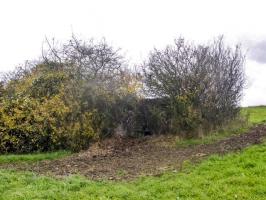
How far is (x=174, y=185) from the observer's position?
9.98 m

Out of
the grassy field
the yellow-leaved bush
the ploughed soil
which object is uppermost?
the yellow-leaved bush

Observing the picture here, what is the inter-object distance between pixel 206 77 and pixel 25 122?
8.02 meters

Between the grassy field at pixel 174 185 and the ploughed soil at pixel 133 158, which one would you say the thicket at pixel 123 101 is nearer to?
the ploughed soil at pixel 133 158

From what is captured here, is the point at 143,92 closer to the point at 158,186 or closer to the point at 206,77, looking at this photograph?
the point at 206,77

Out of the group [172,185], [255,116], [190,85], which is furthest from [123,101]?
[255,116]

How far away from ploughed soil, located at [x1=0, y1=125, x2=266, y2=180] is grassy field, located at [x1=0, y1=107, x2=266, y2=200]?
0.86 meters

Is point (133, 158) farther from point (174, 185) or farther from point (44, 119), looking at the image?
point (44, 119)

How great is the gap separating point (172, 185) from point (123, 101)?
9.54m

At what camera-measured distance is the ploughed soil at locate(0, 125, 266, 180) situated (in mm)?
12125

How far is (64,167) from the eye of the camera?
43.3 ft

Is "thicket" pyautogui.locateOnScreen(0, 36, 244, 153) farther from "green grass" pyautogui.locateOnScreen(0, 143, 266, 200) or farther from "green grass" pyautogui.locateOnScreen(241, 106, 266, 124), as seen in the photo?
"green grass" pyautogui.locateOnScreen(0, 143, 266, 200)

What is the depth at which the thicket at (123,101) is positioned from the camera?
18312 millimetres

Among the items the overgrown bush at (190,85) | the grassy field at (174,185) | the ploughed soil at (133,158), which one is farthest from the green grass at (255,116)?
the grassy field at (174,185)

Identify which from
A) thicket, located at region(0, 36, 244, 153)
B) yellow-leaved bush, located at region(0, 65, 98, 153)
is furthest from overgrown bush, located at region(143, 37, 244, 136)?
yellow-leaved bush, located at region(0, 65, 98, 153)
